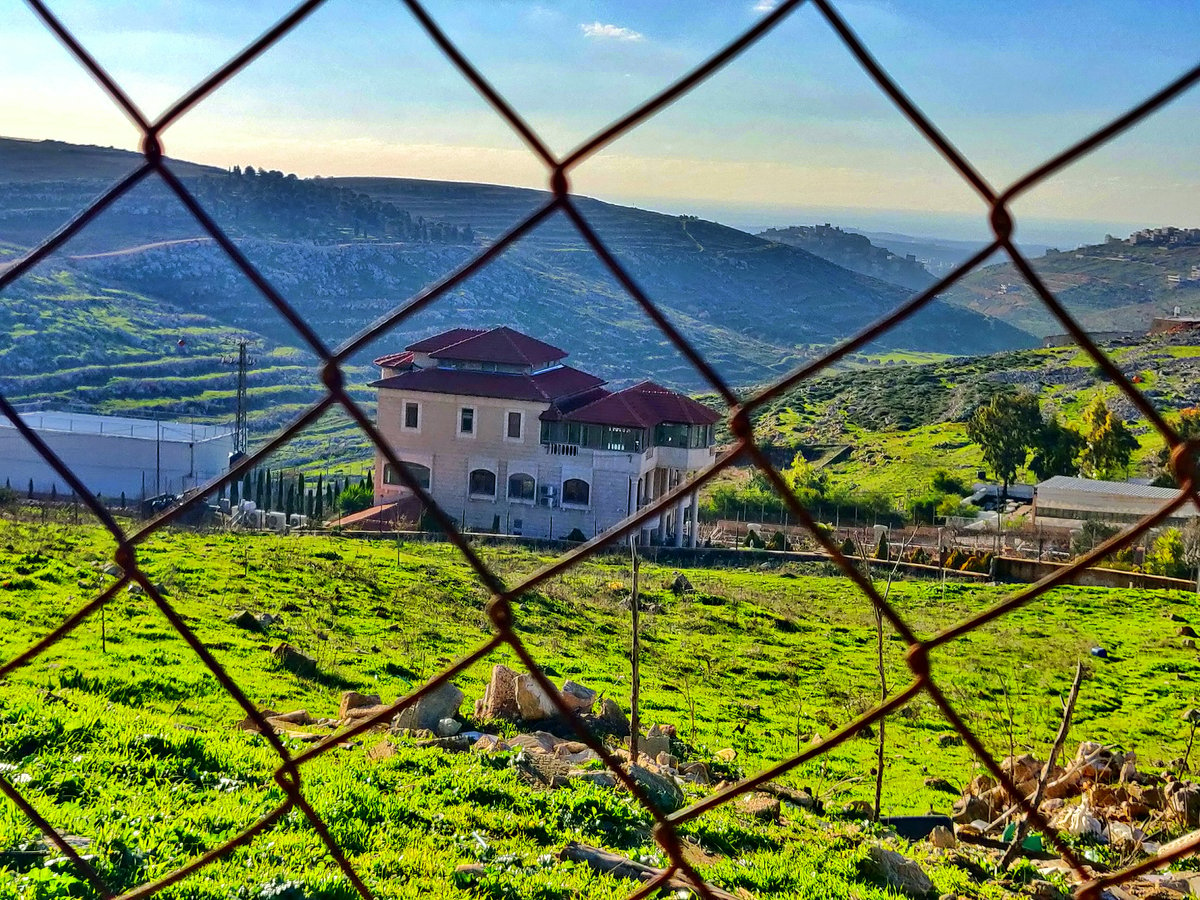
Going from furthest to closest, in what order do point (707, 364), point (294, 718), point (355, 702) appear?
point (355, 702) < point (294, 718) < point (707, 364)

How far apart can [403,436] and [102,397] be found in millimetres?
27462

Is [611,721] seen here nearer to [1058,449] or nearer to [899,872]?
[899,872]

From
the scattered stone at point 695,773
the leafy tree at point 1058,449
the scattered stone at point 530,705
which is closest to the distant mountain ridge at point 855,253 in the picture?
the leafy tree at point 1058,449

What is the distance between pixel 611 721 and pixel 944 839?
2.50m

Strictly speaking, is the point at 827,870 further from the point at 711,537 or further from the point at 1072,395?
the point at 1072,395

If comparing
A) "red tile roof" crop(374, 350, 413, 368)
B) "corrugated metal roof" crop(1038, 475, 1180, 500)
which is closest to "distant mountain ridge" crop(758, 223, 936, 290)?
"corrugated metal roof" crop(1038, 475, 1180, 500)

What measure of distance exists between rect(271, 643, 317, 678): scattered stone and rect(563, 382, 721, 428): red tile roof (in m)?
13.7

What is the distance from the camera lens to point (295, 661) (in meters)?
8.51

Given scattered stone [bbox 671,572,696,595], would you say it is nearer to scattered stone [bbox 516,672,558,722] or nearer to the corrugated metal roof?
scattered stone [bbox 516,672,558,722]

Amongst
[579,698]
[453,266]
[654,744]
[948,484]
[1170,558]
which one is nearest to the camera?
[654,744]

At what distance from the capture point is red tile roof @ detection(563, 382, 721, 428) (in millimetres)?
22016

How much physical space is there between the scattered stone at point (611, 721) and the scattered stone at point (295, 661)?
8.35 feet

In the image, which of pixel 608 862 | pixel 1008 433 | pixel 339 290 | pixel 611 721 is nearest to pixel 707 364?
pixel 608 862

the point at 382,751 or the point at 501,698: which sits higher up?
the point at 382,751
